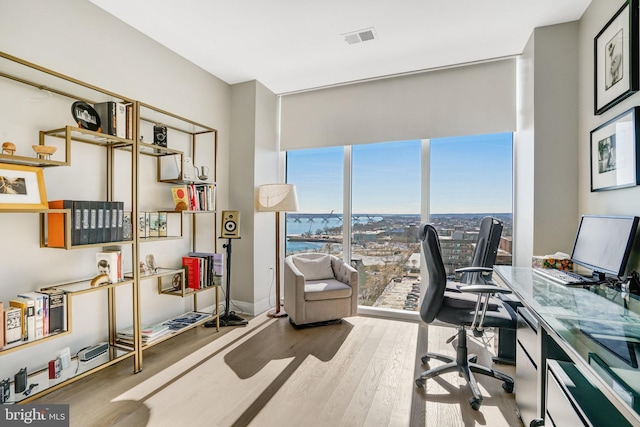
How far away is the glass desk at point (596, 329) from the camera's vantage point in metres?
0.78

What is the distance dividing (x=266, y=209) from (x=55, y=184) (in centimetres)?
182

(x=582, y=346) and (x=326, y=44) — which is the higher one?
(x=326, y=44)

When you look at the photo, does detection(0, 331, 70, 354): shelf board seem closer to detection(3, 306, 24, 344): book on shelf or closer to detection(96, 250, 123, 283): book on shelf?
detection(3, 306, 24, 344): book on shelf

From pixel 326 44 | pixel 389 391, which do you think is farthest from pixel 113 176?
pixel 389 391

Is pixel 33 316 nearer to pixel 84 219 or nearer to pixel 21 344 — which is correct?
pixel 21 344

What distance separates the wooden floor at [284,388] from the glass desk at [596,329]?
0.82 meters

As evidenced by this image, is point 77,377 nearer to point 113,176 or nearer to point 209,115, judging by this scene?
point 113,176

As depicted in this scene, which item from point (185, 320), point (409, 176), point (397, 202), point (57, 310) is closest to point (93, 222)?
point (57, 310)

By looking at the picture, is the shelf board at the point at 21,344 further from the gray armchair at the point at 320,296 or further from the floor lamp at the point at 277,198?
the floor lamp at the point at 277,198

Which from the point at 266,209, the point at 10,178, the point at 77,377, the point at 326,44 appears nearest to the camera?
the point at 10,178

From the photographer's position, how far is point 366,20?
2527mm

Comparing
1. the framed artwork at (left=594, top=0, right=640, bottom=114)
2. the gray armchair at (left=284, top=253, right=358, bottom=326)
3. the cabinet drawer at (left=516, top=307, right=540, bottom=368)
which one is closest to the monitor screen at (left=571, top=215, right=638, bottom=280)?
the cabinet drawer at (left=516, top=307, right=540, bottom=368)

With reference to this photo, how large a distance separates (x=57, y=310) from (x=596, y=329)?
278 cm

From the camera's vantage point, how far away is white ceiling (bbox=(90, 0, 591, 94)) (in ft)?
7.73
